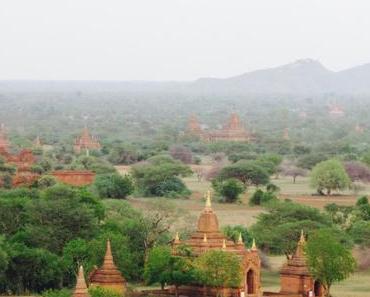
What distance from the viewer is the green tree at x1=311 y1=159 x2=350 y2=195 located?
3260 inches

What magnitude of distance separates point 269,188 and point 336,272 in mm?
40056

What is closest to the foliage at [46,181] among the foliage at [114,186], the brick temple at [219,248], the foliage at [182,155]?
the foliage at [114,186]

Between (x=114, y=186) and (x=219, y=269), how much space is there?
109ft

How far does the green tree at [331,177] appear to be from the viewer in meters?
82.8

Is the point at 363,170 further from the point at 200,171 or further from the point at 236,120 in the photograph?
the point at 236,120

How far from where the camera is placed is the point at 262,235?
2100 inches

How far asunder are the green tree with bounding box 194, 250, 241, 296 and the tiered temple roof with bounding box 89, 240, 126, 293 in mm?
2241

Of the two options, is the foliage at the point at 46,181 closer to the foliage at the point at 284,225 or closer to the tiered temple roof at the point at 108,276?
the foliage at the point at 284,225

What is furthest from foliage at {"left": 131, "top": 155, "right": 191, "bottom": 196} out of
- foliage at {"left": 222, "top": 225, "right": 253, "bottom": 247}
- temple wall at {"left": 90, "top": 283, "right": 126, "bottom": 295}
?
temple wall at {"left": 90, "top": 283, "right": 126, "bottom": 295}

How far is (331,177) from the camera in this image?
83.4 metres

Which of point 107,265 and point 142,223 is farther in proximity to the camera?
point 142,223

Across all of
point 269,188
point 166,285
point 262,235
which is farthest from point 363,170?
point 166,285

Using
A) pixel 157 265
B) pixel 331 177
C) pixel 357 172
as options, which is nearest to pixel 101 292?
pixel 157 265

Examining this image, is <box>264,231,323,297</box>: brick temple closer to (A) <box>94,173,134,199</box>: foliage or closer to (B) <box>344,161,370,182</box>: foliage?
(A) <box>94,173,134,199</box>: foliage
